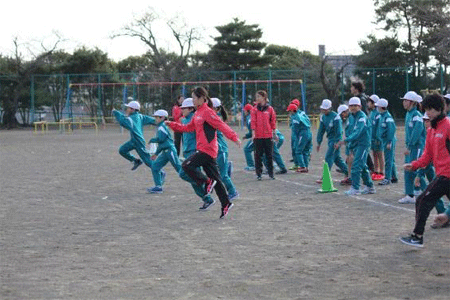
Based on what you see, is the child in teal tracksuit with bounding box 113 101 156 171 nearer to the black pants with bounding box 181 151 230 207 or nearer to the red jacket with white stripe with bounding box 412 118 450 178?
the black pants with bounding box 181 151 230 207

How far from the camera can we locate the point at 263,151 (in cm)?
1616

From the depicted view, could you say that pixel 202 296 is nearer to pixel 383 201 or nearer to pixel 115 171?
pixel 383 201

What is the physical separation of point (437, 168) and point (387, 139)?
21.1 feet

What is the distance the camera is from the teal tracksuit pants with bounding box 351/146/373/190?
1291cm

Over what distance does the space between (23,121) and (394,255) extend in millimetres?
45700

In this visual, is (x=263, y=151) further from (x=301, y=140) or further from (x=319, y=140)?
(x=301, y=140)

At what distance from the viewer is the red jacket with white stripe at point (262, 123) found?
16.1 metres

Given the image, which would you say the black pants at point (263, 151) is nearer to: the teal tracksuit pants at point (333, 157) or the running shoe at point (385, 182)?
the teal tracksuit pants at point (333, 157)

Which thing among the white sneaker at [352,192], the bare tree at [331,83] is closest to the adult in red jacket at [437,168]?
the white sneaker at [352,192]

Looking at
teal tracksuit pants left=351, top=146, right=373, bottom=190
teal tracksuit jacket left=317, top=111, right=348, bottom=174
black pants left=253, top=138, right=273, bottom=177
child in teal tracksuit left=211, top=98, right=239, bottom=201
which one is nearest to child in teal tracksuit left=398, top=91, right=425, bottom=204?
teal tracksuit pants left=351, top=146, right=373, bottom=190

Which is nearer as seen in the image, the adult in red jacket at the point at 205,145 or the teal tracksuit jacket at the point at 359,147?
the adult in red jacket at the point at 205,145

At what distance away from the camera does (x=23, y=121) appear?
2010 inches

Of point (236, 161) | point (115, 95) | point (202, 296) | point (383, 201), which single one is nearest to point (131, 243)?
point (202, 296)

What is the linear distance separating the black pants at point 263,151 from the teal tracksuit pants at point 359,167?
3.08m
